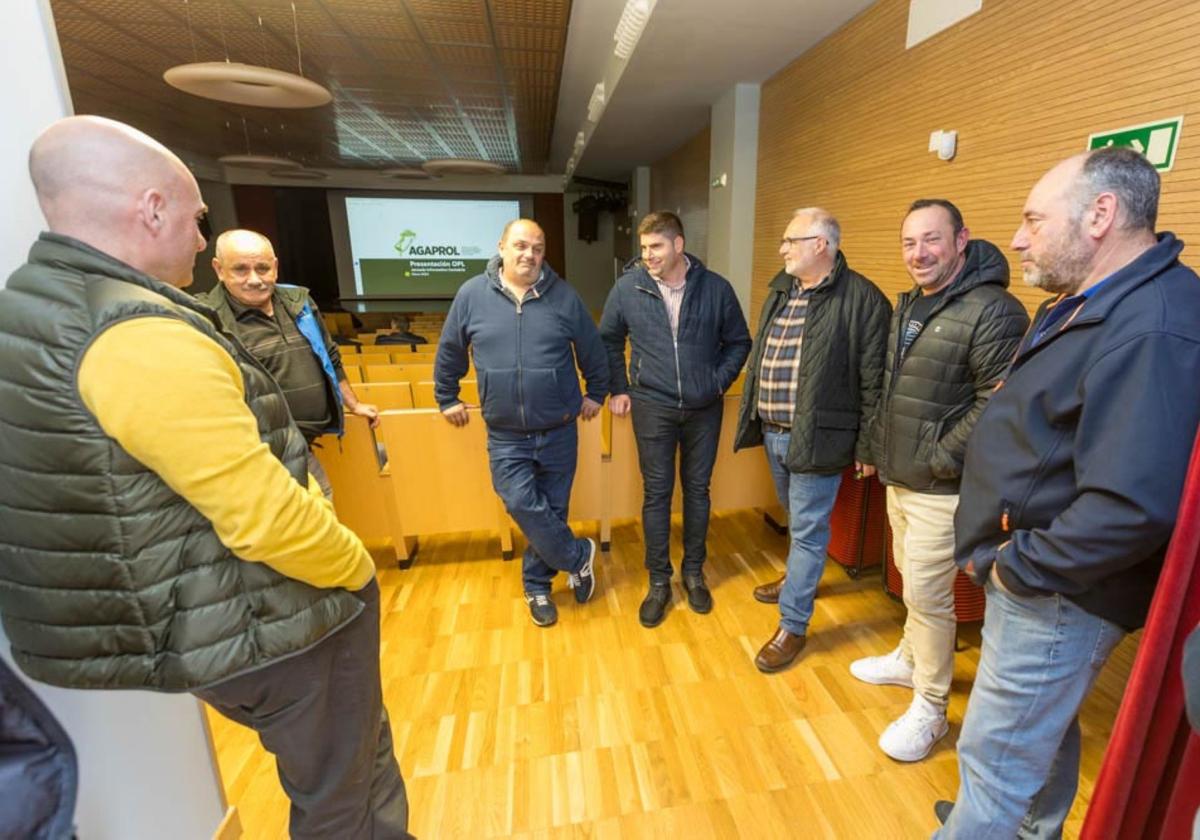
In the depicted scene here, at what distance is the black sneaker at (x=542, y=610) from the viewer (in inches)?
92.1

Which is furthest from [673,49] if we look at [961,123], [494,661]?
[494,661]

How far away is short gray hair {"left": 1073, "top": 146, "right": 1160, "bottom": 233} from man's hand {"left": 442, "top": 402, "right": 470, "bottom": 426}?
2.13 meters

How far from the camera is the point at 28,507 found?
76 cm

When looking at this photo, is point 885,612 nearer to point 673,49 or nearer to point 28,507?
A: point 28,507

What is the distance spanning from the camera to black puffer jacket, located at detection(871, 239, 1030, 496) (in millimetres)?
1462

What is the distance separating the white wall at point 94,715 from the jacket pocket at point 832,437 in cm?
184

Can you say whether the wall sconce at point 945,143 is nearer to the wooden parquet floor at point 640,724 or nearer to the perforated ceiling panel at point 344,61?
the wooden parquet floor at point 640,724

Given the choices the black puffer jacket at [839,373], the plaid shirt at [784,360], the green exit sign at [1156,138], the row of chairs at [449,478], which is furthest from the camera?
the row of chairs at [449,478]

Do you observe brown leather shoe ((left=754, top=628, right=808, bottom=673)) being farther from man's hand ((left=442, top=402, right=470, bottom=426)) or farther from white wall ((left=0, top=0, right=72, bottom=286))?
white wall ((left=0, top=0, right=72, bottom=286))

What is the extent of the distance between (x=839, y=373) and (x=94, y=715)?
2035 millimetres

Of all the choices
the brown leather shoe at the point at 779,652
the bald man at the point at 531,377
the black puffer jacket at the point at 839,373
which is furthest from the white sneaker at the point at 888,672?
the bald man at the point at 531,377

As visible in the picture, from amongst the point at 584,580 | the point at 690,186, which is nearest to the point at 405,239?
the point at 690,186

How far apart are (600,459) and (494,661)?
1.05m

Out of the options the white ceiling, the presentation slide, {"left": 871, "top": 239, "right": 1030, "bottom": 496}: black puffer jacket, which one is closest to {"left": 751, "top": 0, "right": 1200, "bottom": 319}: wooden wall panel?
the white ceiling
